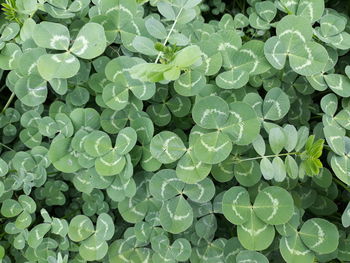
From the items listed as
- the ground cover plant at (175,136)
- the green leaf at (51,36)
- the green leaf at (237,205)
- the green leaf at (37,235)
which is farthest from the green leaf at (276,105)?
the green leaf at (37,235)

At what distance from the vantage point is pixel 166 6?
112cm

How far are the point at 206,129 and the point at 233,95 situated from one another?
164 millimetres

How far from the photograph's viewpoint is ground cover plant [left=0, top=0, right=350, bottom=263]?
1.03 metres

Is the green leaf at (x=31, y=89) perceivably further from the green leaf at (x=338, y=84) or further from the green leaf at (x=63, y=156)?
the green leaf at (x=338, y=84)

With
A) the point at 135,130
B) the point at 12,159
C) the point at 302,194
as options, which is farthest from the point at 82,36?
the point at 302,194

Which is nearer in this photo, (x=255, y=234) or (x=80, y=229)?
(x=255, y=234)

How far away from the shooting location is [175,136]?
106cm

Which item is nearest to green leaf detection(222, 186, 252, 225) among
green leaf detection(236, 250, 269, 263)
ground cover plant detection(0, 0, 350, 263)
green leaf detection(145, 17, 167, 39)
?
ground cover plant detection(0, 0, 350, 263)

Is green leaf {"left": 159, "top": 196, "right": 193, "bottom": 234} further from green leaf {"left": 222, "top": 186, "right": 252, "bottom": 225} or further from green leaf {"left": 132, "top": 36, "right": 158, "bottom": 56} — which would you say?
green leaf {"left": 132, "top": 36, "right": 158, "bottom": 56}

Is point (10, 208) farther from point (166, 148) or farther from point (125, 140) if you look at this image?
point (166, 148)

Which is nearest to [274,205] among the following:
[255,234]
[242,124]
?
[255,234]

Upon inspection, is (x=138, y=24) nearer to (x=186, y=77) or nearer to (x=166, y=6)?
(x=166, y=6)

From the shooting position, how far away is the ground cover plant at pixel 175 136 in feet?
3.39

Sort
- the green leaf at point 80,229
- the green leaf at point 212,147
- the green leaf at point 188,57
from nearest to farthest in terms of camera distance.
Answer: the green leaf at point 188,57 → the green leaf at point 212,147 → the green leaf at point 80,229
